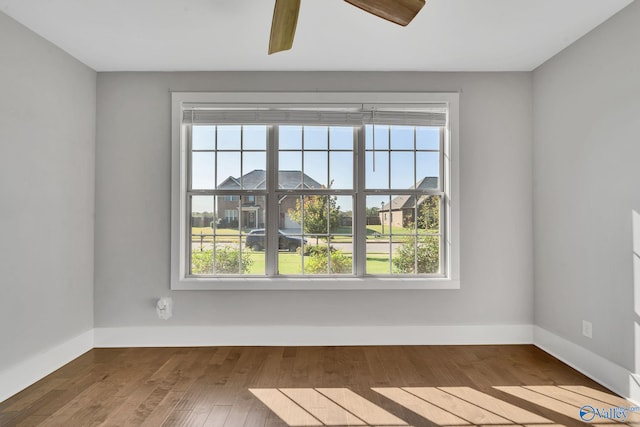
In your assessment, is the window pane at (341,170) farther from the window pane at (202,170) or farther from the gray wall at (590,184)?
the gray wall at (590,184)

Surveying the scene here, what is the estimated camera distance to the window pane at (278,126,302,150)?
389 cm

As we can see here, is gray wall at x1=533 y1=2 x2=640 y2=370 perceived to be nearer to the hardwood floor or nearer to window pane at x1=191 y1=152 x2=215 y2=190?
the hardwood floor

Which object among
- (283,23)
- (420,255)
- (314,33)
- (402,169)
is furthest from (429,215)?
(283,23)

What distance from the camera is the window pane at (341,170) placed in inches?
153

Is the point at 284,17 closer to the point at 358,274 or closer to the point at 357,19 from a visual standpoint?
the point at 357,19

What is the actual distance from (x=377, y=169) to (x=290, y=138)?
92 cm

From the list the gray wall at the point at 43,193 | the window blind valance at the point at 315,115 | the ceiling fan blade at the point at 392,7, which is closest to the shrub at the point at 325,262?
the window blind valance at the point at 315,115

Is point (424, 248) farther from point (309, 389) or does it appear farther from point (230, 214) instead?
point (230, 214)

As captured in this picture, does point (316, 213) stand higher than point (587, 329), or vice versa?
point (316, 213)

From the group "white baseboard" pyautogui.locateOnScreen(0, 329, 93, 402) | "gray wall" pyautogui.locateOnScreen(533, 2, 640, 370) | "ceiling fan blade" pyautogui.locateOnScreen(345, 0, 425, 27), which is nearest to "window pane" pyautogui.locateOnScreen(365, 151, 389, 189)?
"gray wall" pyautogui.locateOnScreen(533, 2, 640, 370)

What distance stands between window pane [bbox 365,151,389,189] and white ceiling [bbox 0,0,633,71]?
82cm

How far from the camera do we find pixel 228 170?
3.90 metres

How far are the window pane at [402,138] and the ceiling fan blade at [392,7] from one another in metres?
1.72

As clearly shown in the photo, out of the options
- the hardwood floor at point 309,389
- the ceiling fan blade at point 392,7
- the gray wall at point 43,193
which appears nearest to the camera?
the ceiling fan blade at point 392,7
